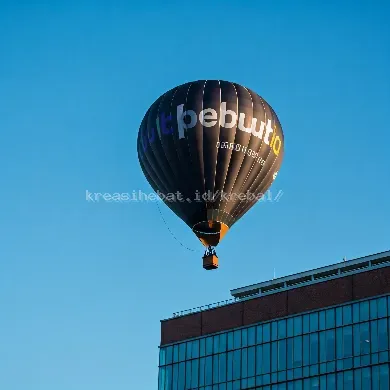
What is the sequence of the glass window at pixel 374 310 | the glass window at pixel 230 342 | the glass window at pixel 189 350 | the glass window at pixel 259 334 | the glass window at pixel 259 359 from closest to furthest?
the glass window at pixel 374 310 → the glass window at pixel 259 359 → the glass window at pixel 259 334 → the glass window at pixel 230 342 → the glass window at pixel 189 350

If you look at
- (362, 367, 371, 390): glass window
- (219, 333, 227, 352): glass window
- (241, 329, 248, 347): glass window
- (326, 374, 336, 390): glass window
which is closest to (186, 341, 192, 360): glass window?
(219, 333, 227, 352): glass window

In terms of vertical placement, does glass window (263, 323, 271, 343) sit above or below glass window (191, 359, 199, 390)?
above

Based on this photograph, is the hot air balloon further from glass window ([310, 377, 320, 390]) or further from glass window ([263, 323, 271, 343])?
glass window ([263, 323, 271, 343])

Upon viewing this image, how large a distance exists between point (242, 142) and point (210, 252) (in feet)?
25.6

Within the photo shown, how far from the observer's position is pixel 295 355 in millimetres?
114062

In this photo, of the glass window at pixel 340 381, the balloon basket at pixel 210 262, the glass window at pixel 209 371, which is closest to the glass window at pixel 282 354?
the glass window at pixel 340 381

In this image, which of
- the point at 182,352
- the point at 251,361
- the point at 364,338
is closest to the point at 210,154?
the point at 364,338

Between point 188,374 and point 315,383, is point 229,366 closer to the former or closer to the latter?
point 188,374

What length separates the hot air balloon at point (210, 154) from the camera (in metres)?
95.1

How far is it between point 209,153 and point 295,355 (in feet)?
84.8

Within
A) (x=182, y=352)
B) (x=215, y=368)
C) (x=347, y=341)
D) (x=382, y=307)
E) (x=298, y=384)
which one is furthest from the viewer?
(x=182, y=352)

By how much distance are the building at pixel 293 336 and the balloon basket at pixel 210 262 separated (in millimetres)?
19555

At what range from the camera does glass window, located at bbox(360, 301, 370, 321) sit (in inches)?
4323

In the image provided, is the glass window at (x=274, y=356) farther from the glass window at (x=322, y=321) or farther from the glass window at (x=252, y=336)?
the glass window at (x=322, y=321)
